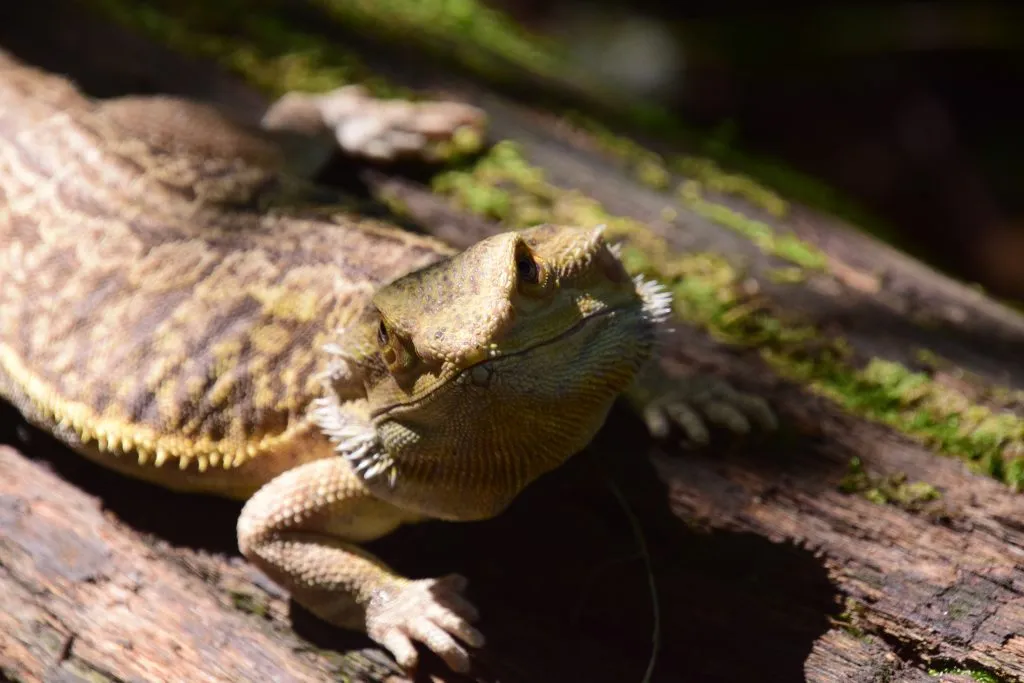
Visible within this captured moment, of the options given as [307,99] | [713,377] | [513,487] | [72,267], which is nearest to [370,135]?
[307,99]

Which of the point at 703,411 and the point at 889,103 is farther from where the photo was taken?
the point at 889,103

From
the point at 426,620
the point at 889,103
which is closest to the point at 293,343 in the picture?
the point at 426,620

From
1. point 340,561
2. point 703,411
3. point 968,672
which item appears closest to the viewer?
point 968,672

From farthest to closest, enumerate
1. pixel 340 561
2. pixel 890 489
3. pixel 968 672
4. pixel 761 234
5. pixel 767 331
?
pixel 761 234 < pixel 767 331 < pixel 890 489 < pixel 340 561 < pixel 968 672

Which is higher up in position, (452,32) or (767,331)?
(452,32)

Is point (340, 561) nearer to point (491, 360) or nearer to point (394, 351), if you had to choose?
point (394, 351)

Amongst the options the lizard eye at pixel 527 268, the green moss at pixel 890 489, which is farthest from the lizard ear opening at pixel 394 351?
the green moss at pixel 890 489

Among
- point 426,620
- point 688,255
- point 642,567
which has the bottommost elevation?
point 426,620
